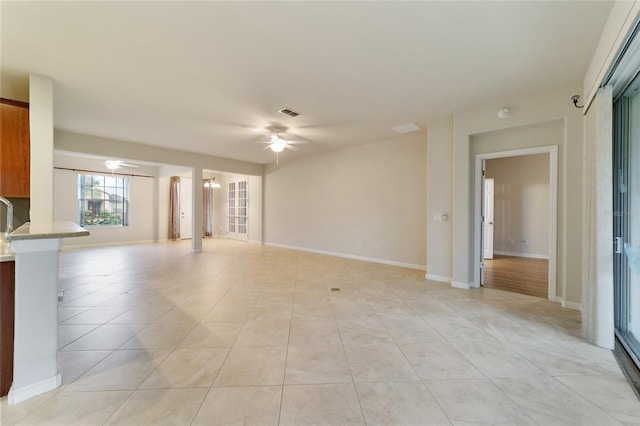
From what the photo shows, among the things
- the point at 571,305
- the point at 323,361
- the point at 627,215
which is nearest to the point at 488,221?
the point at 571,305

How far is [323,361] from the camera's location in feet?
6.49

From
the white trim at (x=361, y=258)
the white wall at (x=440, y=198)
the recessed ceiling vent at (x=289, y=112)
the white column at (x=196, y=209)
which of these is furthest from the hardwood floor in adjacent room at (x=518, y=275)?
the white column at (x=196, y=209)

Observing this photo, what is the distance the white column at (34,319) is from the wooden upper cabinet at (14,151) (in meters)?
2.33

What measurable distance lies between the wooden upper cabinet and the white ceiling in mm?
420

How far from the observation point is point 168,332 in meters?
2.42

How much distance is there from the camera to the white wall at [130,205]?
6961mm

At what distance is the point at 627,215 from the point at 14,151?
21.6ft

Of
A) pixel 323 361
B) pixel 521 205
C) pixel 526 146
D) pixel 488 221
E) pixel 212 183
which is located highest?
pixel 212 183

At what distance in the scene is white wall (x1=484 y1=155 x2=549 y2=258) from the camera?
20.5 feet

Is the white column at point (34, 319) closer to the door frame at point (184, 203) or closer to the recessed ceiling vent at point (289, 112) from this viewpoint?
the recessed ceiling vent at point (289, 112)

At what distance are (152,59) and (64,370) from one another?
292 cm

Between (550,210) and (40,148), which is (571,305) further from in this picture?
(40,148)

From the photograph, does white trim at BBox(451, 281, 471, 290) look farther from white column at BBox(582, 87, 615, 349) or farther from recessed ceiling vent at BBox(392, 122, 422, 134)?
recessed ceiling vent at BBox(392, 122, 422, 134)

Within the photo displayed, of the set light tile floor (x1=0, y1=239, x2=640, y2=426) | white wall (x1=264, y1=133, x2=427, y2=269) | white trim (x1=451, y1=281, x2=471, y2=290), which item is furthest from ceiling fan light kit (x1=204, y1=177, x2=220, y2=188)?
white trim (x1=451, y1=281, x2=471, y2=290)
